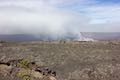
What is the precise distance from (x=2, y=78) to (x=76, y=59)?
1071 centimetres

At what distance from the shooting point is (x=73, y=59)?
40.2 m

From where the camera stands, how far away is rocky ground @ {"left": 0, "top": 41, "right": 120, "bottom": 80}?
122 feet

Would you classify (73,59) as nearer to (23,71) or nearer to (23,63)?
(23,63)

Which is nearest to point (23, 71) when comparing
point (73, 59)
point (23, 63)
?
point (23, 63)

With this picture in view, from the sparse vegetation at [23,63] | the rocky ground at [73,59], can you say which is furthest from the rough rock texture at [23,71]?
the rocky ground at [73,59]

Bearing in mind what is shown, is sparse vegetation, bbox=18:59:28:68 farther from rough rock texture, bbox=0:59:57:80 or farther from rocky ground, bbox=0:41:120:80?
rocky ground, bbox=0:41:120:80

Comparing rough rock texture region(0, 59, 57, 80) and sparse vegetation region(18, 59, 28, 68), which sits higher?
sparse vegetation region(18, 59, 28, 68)

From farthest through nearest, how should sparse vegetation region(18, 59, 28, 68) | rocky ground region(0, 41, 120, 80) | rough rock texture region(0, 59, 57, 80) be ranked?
rocky ground region(0, 41, 120, 80) → sparse vegetation region(18, 59, 28, 68) → rough rock texture region(0, 59, 57, 80)

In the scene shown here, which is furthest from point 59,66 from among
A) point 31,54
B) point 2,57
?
point 2,57

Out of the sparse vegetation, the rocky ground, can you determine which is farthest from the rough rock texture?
the rocky ground

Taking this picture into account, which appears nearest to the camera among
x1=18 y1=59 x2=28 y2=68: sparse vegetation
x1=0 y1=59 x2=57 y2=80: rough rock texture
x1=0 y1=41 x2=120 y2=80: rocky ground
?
x1=0 y1=59 x2=57 y2=80: rough rock texture

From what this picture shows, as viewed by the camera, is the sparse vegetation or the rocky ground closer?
the sparse vegetation

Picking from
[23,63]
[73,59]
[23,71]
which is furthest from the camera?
[73,59]

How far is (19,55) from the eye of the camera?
39469mm
